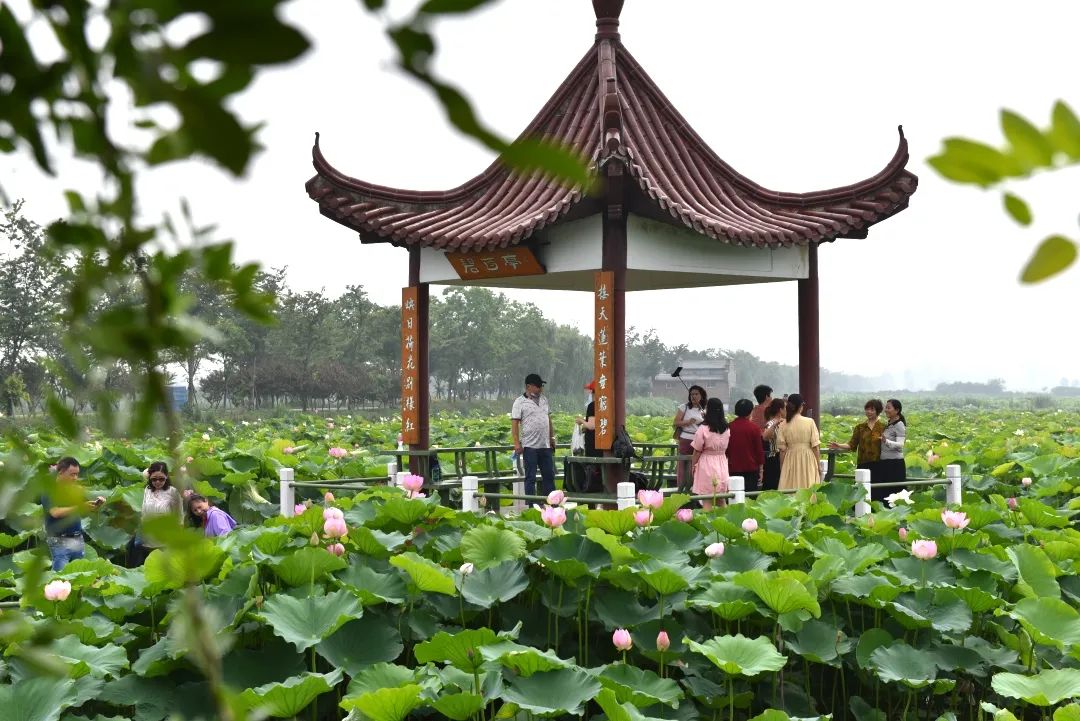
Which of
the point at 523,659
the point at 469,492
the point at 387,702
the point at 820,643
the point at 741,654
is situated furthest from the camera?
the point at 469,492

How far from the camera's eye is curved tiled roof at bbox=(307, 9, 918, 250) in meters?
7.55

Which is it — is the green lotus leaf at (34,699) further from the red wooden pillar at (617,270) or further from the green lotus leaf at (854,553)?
the red wooden pillar at (617,270)

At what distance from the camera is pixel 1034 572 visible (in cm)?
457

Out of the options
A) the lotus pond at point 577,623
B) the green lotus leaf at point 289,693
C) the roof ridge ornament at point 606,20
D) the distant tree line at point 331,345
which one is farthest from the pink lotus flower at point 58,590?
the distant tree line at point 331,345

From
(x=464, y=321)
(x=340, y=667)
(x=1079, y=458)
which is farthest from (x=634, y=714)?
(x=464, y=321)

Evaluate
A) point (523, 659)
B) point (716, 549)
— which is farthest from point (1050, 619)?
point (523, 659)

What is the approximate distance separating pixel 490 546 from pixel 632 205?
364cm

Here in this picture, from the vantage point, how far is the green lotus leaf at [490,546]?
436 cm

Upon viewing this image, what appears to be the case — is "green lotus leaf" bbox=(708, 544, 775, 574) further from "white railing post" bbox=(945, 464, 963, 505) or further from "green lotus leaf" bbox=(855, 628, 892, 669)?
"white railing post" bbox=(945, 464, 963, 505)

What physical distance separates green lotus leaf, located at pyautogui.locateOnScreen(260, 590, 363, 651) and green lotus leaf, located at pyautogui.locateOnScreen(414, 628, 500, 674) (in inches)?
11.3

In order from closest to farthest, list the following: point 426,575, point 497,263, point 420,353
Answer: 1. point 426,575
2. point 497,263
3. point 420,353

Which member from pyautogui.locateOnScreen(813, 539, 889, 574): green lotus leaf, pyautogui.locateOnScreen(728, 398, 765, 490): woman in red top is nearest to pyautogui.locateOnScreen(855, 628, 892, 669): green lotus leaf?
pyautogui.locateOnScreen(813, 539, 889, 574): green lotus leaf

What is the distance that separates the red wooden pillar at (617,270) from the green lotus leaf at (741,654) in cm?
360

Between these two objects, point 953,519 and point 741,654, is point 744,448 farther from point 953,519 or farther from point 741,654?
point 741,654
